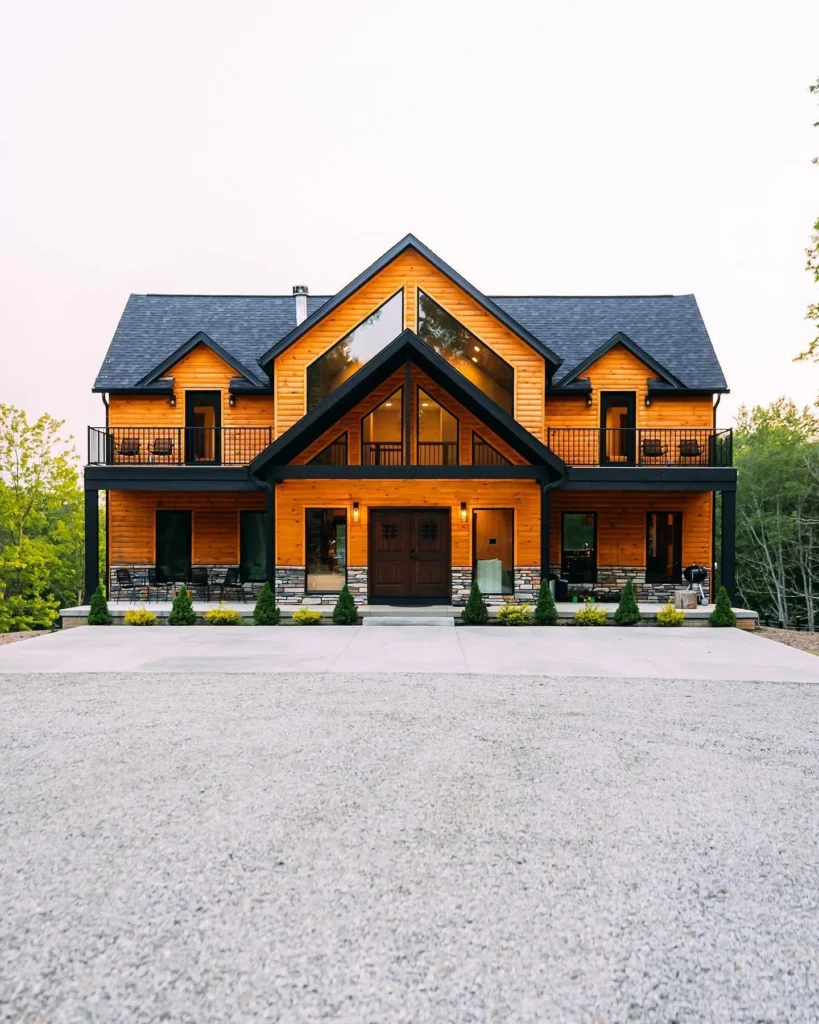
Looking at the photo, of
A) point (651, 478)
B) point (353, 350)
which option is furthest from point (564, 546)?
point (353, 350)

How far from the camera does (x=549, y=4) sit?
90.3 ft

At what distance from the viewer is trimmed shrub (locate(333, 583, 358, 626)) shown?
501 inches

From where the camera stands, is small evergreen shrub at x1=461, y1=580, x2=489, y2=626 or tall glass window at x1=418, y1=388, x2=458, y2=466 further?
tall glass window at x1=418, y1=388, x2=458, y2=466

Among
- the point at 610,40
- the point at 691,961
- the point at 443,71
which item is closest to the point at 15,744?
the point at 691,961

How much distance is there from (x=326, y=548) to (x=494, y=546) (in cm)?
428

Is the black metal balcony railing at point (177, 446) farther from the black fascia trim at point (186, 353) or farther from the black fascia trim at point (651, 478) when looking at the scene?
the black fascia trim at point (651, 478)

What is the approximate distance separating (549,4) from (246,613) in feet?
106

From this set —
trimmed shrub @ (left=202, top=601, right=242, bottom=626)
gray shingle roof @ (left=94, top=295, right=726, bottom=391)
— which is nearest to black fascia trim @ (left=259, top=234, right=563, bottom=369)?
gray shingle roof @ (left=94, top=295, right=726, bottom=391)

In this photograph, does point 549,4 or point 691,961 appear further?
point 549,4

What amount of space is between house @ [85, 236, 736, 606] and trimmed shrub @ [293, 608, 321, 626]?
1428mm

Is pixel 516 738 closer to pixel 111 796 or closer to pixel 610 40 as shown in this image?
pixel 111 796

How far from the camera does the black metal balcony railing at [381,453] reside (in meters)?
14.4

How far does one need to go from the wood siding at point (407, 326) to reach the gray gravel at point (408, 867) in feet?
31.1

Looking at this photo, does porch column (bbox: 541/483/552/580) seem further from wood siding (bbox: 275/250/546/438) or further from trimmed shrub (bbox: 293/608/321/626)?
trimmed shrub (bbox: 293/608/321/626)
